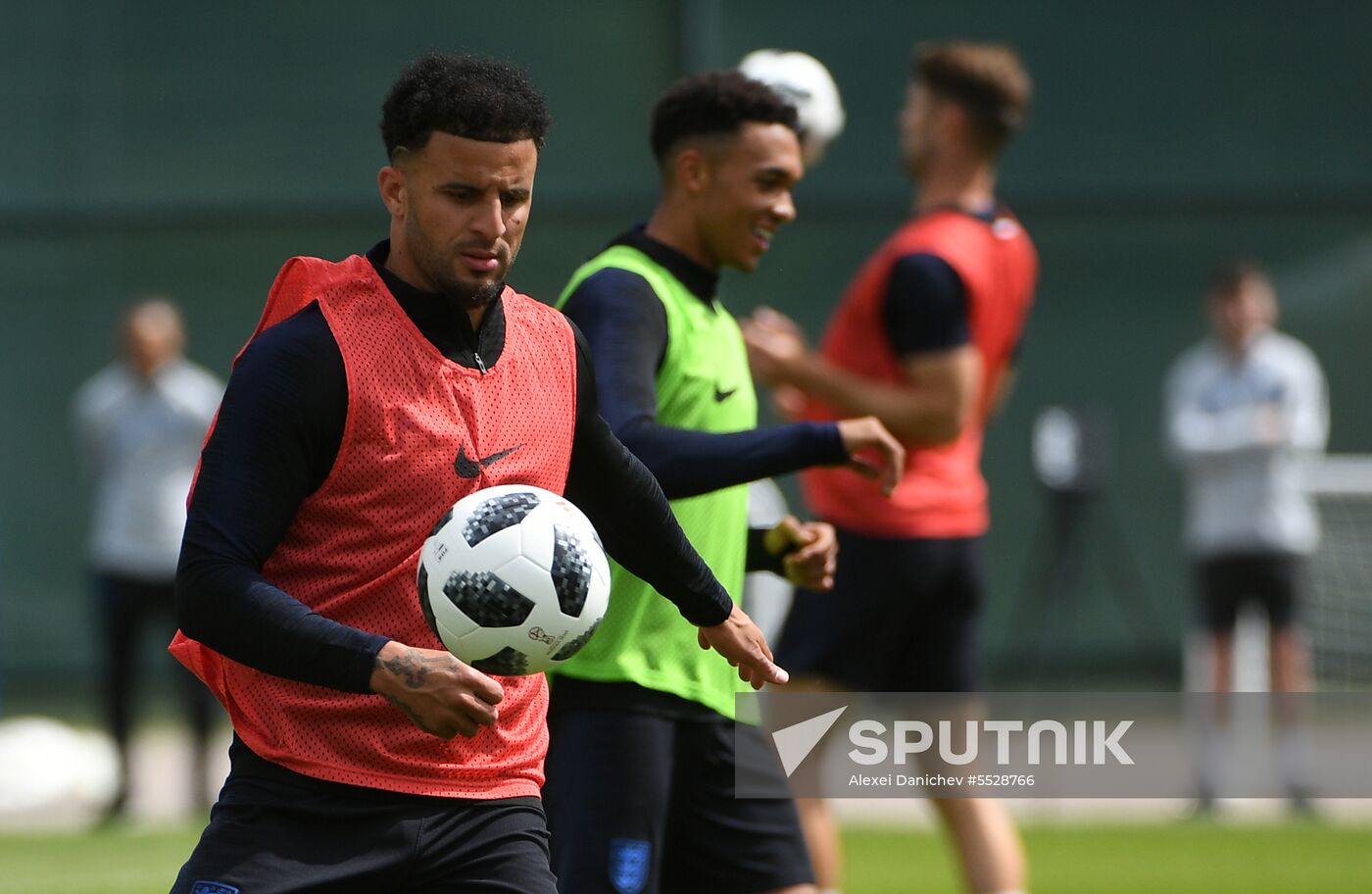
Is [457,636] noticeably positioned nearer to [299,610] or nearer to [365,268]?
[299,610]

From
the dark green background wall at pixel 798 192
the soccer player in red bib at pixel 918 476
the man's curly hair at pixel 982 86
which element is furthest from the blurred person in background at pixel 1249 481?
the soccer player in red bib at pixel 918 476

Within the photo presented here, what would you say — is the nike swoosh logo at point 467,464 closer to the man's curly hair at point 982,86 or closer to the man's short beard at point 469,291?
the man's short beard at point 469,291

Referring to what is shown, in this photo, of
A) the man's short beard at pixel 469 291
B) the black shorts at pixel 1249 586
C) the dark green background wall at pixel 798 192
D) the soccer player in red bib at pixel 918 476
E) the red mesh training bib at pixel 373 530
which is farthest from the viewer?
the dark green background wall at pixel 798 192

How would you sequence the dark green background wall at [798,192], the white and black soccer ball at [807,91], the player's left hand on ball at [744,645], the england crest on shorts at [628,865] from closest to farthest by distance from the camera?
the player's left hand on ball at [744,645] → the england crest on shorts at [628,865] → the white and black soccer ball at [807,91] → the dark green background wall at [798,192]

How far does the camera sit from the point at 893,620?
560 centimetres

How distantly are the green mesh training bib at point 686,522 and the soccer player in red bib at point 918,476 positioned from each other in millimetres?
817

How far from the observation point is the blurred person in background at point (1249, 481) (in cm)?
934

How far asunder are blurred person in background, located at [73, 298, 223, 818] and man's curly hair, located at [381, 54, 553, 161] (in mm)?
6395

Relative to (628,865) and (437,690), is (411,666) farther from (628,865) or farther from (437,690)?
(628,865)

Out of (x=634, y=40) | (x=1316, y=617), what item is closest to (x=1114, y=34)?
(x=634, y=40)

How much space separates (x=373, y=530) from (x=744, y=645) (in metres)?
0.80

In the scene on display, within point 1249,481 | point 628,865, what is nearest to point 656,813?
point 628,865

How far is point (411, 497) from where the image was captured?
318 centimetres

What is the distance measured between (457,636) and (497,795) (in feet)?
1.17
